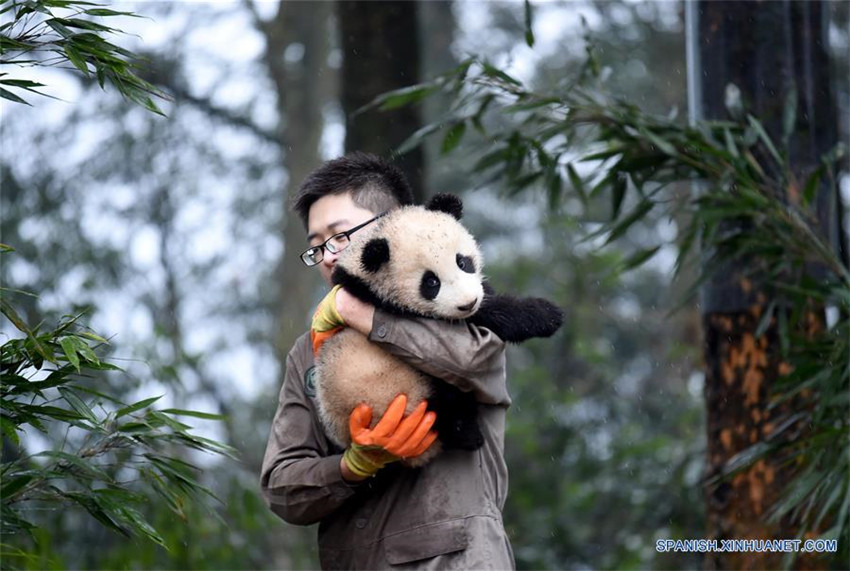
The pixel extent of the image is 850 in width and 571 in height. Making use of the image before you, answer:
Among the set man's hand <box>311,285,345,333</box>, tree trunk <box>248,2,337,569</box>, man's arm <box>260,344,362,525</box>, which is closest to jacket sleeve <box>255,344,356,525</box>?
man's arm <box>260,344,362,525</box>

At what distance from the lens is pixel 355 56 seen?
16.2 ft

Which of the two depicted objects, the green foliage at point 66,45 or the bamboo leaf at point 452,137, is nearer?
the green foliage at point 66,45

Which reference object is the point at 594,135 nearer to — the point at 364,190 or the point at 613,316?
the point at 364,190

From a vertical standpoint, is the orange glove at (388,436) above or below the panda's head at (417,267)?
below

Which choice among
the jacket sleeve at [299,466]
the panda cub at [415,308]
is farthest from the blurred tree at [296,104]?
the panda cub at [415,308]

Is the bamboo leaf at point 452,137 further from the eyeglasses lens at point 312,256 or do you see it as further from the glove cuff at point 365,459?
the glove cuff at point 365,459

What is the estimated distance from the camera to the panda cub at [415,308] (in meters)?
2.29

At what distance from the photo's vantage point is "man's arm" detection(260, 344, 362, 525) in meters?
2.39

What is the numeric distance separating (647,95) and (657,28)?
721 mm

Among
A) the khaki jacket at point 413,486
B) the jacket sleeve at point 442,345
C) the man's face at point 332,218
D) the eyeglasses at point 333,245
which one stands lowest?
the khaki jacket at point 413,486

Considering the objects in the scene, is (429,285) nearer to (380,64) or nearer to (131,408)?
(131,408)

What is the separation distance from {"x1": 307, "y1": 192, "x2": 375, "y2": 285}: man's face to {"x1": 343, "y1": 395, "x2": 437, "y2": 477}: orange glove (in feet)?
1.50

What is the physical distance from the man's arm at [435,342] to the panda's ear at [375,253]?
0.11 metres

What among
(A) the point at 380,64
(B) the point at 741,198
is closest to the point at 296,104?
(A) the point at 380,64
